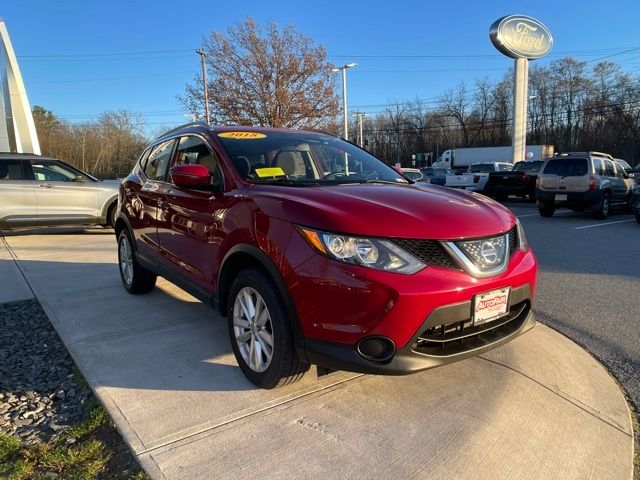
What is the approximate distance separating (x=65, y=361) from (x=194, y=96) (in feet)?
92.0

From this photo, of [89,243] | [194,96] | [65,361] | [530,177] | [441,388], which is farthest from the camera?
[194,96]

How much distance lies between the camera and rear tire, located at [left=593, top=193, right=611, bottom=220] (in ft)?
42.3

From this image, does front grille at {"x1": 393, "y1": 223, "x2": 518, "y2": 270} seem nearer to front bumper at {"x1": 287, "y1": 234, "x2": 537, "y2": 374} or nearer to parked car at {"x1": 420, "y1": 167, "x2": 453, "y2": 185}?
front bumper at {"x1": 287, "y1": 234, "x2": 537, "y2": 374}

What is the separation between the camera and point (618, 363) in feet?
11.9

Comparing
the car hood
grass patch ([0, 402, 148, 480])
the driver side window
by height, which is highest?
the driver side window

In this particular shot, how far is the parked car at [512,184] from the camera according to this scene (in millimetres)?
18750

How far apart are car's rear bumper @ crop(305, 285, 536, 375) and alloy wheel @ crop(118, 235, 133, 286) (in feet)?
10.9

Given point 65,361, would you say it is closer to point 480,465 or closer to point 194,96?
point 480,465

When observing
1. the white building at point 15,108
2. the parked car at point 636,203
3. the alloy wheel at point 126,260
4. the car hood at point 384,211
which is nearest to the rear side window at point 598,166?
the parked car at point 636,203

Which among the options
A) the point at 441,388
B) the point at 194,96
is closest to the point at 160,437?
the point at 441,388

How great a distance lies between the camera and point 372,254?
249cm

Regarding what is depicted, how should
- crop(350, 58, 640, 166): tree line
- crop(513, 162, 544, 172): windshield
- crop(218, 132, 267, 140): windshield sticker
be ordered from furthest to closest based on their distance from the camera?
1. crop(350, 58, 640, 166): tree line
2. crop(513, 162, 544, 172): windshield
3. crop(218, 132, 267, 140): windshield sticker

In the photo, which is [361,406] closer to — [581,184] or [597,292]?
[597,292]

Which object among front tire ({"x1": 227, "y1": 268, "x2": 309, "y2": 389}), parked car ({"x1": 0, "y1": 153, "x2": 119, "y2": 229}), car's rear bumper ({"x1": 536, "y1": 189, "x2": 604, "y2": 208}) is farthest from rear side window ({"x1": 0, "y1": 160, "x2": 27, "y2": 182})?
car's rear bumper ({"x1": 536, "y1": 189, "x2": 604, "y2": 208})
